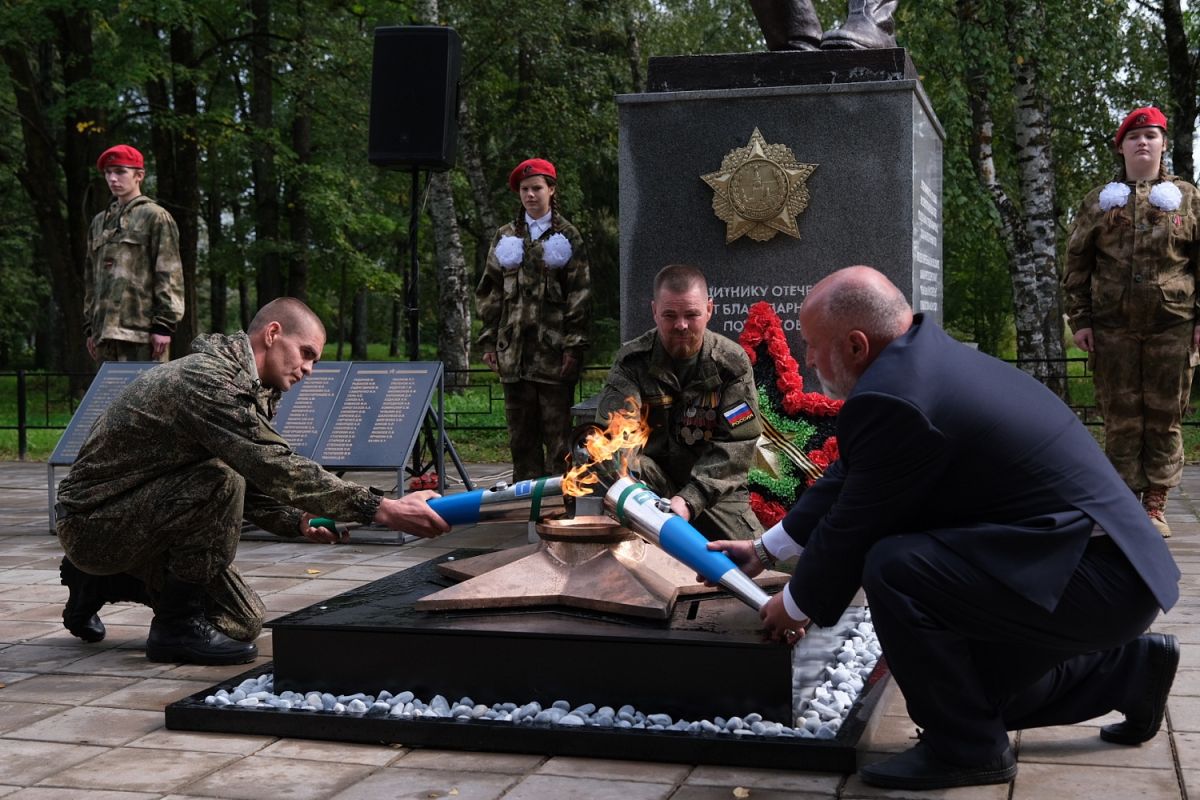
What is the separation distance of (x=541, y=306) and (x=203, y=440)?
397 centimetres

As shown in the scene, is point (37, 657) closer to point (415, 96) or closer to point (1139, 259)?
point (415, 96)

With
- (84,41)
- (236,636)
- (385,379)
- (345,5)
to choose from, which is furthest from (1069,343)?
(236,636)

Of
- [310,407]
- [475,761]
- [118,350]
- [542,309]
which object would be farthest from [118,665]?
[118,350]

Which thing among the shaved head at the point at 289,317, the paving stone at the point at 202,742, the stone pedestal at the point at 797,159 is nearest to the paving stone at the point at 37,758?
the paving stone at the point at 202,742

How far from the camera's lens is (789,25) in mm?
7109

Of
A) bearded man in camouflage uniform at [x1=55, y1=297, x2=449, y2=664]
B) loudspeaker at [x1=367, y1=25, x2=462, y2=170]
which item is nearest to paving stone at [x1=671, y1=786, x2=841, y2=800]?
bearded man in camouflage uniform at [x1=55, y1=297, x2=449, y2=664]

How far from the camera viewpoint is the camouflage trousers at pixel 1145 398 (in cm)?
775

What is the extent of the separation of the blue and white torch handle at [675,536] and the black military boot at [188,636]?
5.32 ft

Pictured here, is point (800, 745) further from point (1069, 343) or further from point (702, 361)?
point (1069, 343)

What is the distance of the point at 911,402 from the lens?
3193 mm

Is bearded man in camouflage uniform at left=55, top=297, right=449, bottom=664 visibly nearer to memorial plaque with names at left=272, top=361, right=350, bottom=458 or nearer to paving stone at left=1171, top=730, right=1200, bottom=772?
paving stone at left=1171, top=730, right=1200, bottom=772

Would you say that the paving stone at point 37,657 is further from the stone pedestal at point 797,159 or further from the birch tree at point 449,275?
the birch tree at point 449,275

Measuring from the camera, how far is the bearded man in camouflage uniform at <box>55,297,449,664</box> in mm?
4414

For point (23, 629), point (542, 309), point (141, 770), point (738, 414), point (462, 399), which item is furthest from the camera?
point (462, 399)
